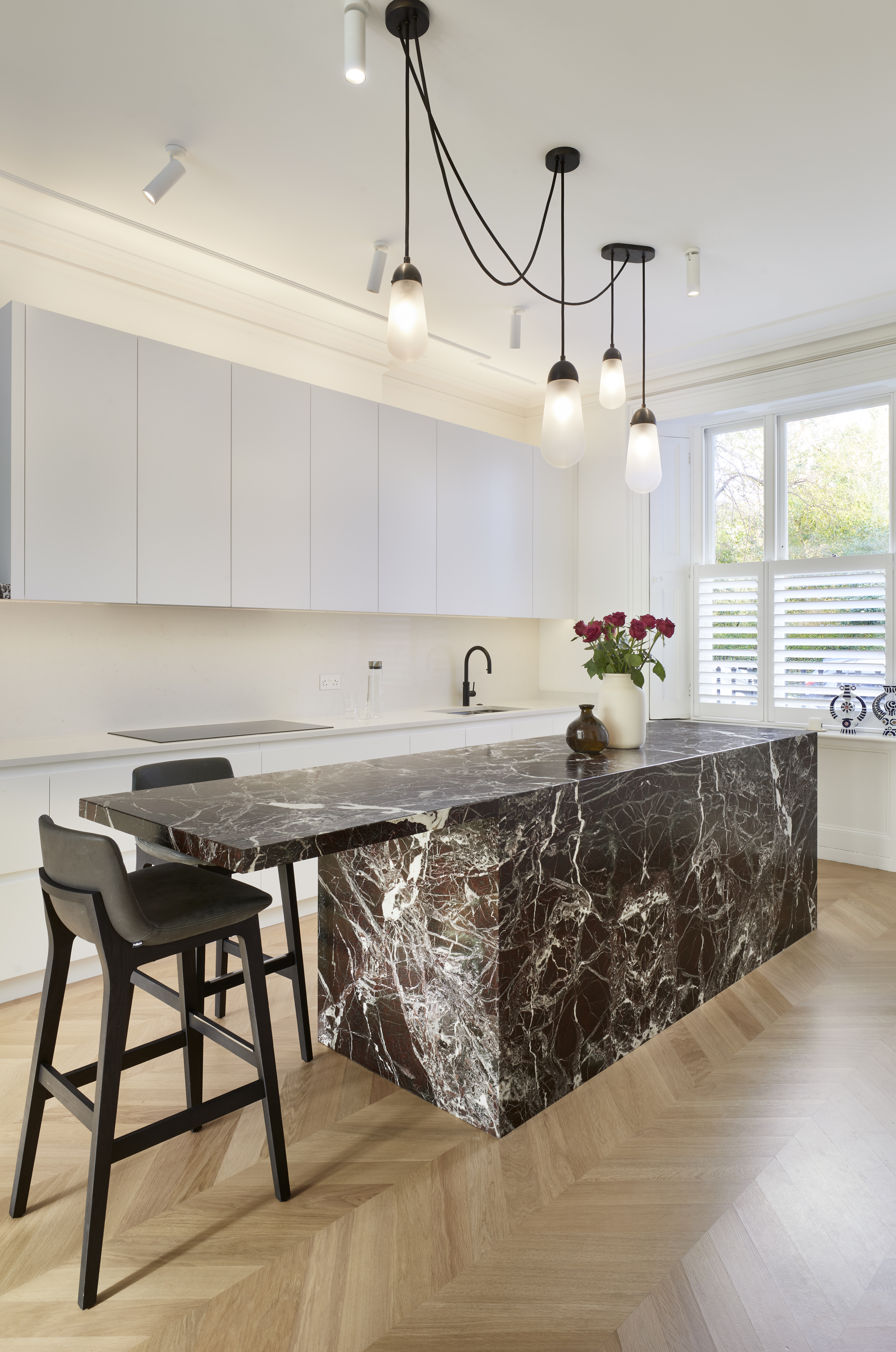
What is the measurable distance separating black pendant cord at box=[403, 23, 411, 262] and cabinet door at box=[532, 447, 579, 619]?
8.34ft

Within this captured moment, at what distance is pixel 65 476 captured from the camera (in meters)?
3.03

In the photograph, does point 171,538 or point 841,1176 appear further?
point 171,538

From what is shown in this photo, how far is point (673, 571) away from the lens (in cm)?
505

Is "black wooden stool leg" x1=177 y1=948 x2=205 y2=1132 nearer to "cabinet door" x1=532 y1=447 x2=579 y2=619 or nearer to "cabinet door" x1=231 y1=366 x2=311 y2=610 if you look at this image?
"cabinet door" x1=231 y1=366 x2=311 y2=610

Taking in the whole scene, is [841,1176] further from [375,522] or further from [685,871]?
[375,522]

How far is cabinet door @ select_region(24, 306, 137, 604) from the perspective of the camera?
296 centimetres

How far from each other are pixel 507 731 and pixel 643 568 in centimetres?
142

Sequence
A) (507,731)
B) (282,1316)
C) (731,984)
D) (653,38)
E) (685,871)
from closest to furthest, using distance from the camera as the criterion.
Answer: (282,1316) → (653,38) → (685,871) → (731,984) → (507,731)

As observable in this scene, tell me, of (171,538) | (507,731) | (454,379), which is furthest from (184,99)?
(507,731)

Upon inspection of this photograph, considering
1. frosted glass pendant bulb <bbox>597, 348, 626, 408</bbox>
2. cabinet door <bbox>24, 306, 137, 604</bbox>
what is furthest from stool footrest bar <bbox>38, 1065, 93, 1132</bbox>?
frosted glass pendant bulb <bbox>597, 348, 626, 408</bbox>

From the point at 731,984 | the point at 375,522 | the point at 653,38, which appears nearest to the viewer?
the point at 653,38

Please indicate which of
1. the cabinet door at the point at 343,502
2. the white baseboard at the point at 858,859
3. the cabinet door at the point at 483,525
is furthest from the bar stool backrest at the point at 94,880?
the white baseboard at the point at 858,859

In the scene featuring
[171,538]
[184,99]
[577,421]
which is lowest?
[171,538]

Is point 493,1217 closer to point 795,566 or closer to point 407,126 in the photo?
point 407,126
